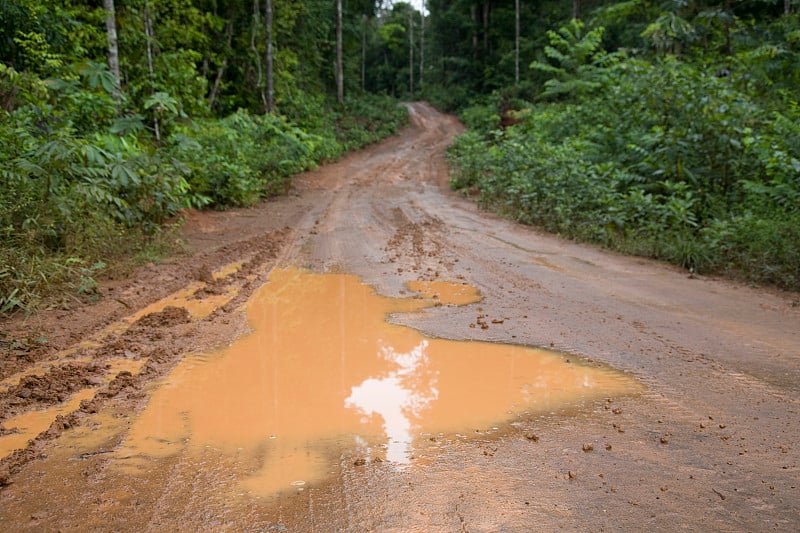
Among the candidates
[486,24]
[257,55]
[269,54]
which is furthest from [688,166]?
[486,24]

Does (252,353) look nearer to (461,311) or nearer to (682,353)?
(461,311)

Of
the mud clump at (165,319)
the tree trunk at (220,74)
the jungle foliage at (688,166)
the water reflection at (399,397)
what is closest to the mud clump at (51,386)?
the mud clump at (165,319)

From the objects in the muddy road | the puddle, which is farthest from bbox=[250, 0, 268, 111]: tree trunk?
the puddle

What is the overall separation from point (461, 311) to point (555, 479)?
3.03 m

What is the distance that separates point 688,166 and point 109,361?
9.16m

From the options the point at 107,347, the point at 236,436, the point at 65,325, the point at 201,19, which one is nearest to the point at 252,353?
the point at 107,347

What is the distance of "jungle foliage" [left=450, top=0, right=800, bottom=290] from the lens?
780cm

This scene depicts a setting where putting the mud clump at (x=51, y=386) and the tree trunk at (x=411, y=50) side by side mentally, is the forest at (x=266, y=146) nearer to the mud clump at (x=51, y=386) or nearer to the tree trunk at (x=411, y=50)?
the mud clump at (x=51, y=386)

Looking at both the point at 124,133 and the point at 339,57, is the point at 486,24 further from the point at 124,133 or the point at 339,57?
the point at 124,133

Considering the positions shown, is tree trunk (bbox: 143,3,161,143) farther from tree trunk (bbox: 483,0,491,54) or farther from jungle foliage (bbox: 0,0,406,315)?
tree trunk (bbox: 483,0,491,54)

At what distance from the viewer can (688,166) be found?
9.73 m

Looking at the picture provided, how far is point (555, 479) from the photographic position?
276 cm

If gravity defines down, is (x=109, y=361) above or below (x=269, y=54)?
below

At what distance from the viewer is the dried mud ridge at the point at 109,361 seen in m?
3.39
